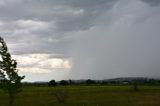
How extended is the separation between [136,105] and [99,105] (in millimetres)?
6332

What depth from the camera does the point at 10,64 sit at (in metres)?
57.9

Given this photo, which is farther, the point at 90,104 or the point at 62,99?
the point at 62,99

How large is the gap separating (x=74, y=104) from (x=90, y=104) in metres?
3.03

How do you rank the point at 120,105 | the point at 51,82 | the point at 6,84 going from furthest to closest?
1. the point at 51,82
2. the point at 120,105
3. the point at 6,84

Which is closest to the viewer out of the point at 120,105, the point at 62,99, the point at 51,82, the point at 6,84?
the point at 6,84

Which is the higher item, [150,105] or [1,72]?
[1,72]

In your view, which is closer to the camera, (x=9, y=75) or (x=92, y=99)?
(x=9, y=75)

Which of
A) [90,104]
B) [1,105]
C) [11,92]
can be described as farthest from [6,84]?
[90,104]

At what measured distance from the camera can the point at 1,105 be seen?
232 ft

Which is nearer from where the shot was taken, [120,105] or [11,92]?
[11,92]

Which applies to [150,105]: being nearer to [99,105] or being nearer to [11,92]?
[99,105]

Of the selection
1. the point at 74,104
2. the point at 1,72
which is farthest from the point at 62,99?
the point at 1,72

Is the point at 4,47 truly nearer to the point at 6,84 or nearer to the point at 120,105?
the point at 6,84

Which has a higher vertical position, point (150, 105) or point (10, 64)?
point (10, 64)
